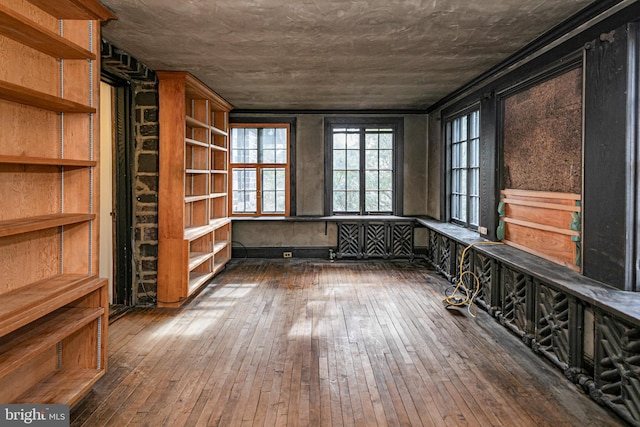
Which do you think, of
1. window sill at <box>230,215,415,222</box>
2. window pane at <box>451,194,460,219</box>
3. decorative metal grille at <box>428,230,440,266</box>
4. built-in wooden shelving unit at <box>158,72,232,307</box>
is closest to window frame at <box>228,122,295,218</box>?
window sill at <box>230,215,415,222</box>

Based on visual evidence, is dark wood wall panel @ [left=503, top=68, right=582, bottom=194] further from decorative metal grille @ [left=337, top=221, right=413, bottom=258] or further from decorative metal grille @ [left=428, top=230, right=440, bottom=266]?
decorative metal grille @ [left=337, top=221, right=413, bottom=258]

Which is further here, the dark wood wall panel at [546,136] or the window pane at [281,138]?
the window pane at [281,138]

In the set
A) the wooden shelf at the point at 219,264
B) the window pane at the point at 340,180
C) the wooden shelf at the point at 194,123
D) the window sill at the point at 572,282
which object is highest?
the wooden shelf at the point at 194,123

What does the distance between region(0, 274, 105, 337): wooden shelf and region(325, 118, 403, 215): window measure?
5680 millimetres

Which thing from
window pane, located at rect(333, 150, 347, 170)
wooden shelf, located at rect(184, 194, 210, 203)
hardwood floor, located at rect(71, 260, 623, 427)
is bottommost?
hardwood floor, located at rect(71, 260, 623, 427)

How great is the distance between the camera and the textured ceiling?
326 cm

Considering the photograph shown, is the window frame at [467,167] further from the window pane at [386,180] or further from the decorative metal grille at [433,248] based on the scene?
the window pane at [386,180]

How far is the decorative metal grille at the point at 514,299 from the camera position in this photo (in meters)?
3.96

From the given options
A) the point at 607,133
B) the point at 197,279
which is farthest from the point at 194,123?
the point at 607,133

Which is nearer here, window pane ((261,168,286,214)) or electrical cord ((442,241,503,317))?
electrical cord ((442,241,503,317))

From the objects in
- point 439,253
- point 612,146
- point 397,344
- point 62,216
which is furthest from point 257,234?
point 612,146

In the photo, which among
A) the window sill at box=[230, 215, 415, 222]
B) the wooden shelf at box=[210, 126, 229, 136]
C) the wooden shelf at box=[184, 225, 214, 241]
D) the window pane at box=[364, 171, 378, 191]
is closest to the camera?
the wooden shelf at box=[184, 225, 214, 241]

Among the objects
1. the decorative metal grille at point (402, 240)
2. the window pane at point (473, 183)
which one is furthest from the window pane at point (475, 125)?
the decorative metal grille at point (402, 240)

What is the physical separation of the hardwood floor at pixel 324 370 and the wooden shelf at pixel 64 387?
0.12 metres
